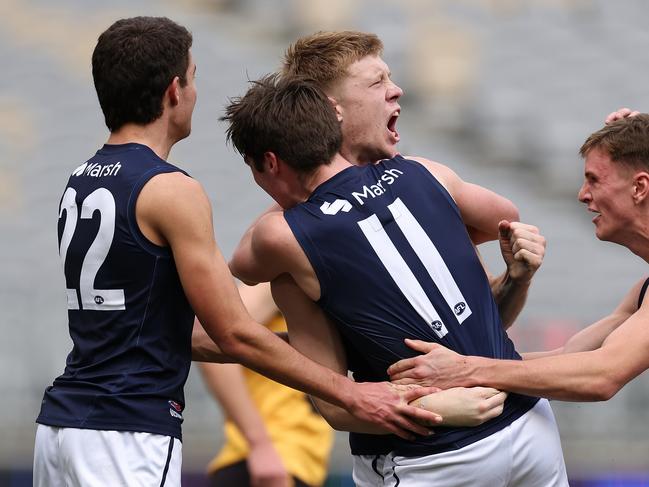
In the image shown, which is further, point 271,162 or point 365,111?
point 365,111

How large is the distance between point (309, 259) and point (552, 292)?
6846 millimetres

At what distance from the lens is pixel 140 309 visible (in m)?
3.28

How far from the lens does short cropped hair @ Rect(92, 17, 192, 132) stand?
134 inches

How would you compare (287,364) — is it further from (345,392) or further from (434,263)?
(434,263)

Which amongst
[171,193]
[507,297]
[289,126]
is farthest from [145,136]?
[507,297]

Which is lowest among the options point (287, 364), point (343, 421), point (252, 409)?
point (252, 409)

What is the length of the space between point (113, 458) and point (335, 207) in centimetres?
97

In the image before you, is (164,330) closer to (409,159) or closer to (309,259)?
(309,259)

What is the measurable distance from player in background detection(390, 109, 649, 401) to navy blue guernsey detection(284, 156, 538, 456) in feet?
0.25

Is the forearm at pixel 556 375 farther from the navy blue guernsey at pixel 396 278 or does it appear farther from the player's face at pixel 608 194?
the player's face at pixel 608 194

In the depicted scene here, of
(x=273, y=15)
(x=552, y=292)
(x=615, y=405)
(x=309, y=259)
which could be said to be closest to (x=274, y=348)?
(x=309, y=259)

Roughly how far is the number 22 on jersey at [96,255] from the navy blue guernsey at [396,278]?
53cm

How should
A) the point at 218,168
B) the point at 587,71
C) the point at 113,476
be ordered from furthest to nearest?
the point at 587,71, the point at 218,168, the point at 113,476

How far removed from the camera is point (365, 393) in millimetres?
3377
